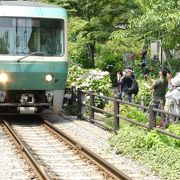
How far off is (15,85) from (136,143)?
5375 mm

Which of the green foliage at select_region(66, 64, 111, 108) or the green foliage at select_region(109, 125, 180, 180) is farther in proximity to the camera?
the green foliage at select_region(66, 64, 111, 108)

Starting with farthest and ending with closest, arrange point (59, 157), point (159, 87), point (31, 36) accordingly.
A: point (31, 36)
point (159, 87)
point (59, 157)

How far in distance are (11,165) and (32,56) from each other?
5.77 metres

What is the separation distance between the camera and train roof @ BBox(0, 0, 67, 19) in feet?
49.9

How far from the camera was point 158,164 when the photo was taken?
966 centimetres

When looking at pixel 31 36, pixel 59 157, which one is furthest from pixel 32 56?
pixel 59 157

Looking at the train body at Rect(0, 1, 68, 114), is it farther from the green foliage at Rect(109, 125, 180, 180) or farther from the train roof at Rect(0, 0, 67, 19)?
the green foliage at Rect(109, 125, 180, 180)

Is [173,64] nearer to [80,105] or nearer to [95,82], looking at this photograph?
[95,82]

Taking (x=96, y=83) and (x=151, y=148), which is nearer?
(x=151, y=148)

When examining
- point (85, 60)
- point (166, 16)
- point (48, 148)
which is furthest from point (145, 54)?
point (48, 148)

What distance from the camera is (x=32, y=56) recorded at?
15203mm

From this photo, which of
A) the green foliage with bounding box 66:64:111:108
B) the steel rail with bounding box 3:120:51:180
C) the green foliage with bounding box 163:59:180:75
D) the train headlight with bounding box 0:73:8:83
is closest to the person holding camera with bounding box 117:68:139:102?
the green foliage with bounding box 66:64:111:108

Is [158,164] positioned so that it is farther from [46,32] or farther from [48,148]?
[46,32]

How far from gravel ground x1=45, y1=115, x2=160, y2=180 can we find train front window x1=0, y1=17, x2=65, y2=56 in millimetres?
2096
